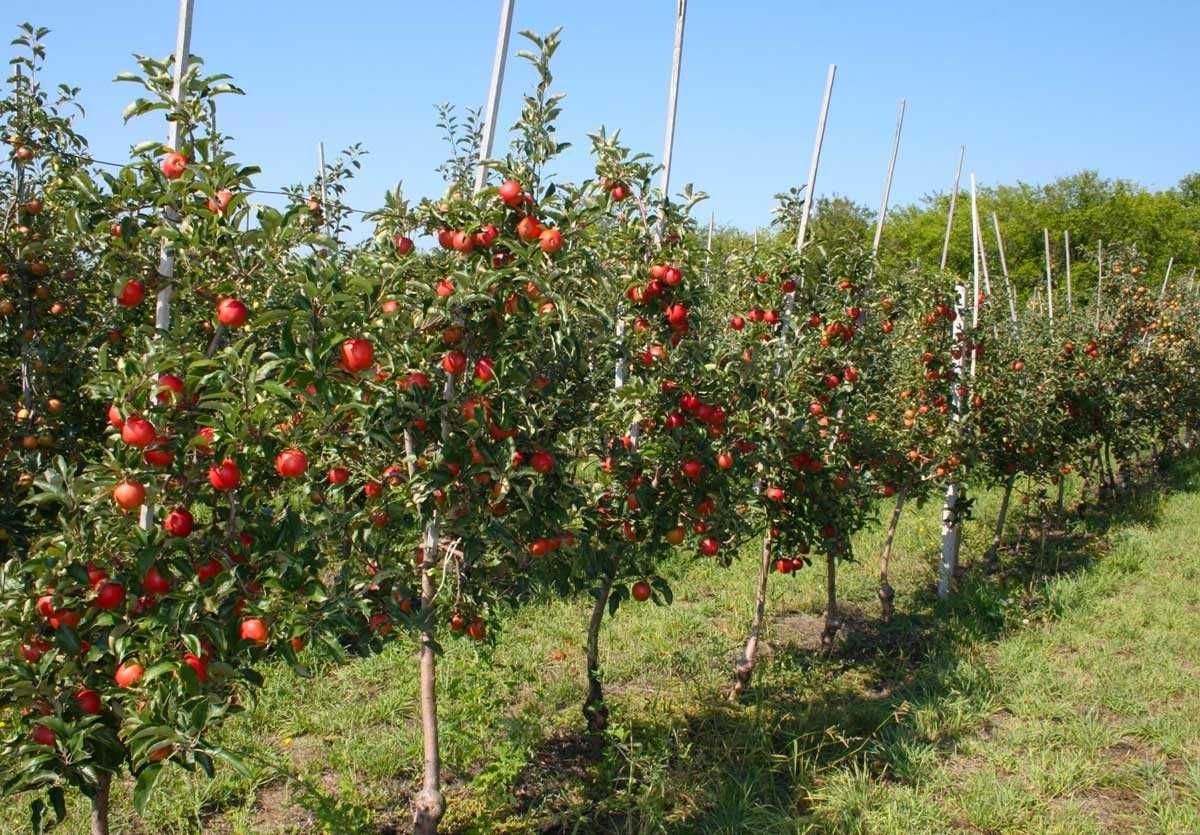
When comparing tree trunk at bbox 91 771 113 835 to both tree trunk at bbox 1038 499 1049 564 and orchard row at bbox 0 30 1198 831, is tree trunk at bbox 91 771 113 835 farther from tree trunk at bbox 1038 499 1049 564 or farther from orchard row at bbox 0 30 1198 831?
tree trunk at bbox 1038 499 1049 564

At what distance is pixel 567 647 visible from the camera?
4672 millimetres

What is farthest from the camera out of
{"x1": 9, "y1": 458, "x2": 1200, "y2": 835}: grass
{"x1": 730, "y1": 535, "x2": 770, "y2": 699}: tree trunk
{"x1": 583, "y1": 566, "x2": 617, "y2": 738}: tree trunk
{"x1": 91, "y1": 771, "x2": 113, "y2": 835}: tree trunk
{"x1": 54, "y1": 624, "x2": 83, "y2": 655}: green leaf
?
{"x1": 730, "y1": 535, "x2": 770, "y2": 699}: tree trunk

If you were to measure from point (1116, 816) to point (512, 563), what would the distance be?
2494 mm

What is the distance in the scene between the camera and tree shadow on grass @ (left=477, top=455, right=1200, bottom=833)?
308cm

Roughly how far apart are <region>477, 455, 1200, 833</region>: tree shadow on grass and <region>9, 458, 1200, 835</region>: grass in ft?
0.05

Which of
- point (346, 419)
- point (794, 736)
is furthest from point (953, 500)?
point (346, 419)

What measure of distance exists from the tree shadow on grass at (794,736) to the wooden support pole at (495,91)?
2120 millimetres

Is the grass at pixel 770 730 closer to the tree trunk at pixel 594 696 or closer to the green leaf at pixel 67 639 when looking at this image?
the tree trunk at pixel 594 696

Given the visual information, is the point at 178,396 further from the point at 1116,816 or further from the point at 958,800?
the point at 1116,816

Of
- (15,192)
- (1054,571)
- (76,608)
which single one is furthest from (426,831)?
(1054,571)

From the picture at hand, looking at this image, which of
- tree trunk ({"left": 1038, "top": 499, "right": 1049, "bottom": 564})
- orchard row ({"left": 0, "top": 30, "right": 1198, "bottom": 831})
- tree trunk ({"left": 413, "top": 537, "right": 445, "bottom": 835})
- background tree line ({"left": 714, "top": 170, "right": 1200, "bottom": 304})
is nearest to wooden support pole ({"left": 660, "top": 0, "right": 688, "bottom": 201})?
orchard row ({"left": 0, "top": 30, "right": 1198, "bottom": 831})

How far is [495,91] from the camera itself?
2473mm

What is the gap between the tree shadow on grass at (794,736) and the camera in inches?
121

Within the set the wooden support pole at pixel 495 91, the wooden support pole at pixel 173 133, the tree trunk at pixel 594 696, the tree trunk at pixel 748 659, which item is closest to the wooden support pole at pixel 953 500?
the tree trunk at pixel 748 659
